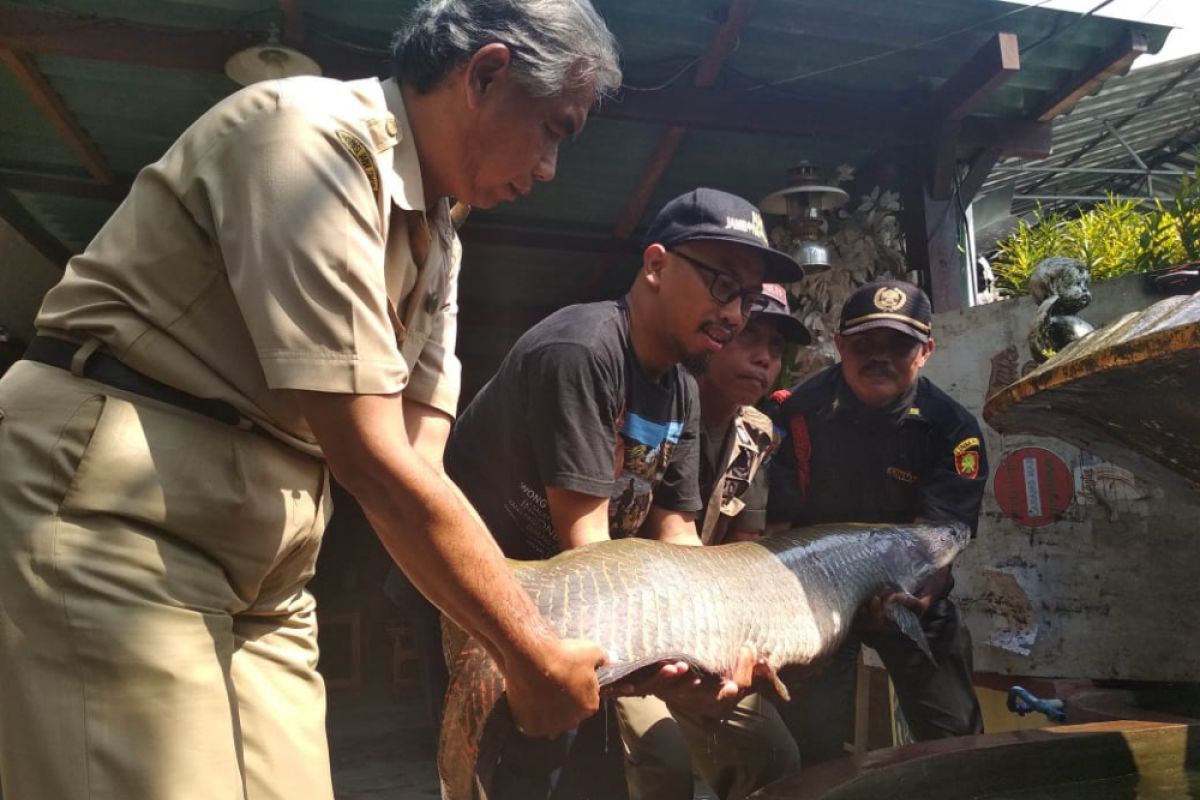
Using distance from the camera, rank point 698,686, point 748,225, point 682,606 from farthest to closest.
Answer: point 748,225, point 682,606, point 698,686

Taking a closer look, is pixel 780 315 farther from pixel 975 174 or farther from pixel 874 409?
pixel 975 174

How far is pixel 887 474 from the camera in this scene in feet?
12.3

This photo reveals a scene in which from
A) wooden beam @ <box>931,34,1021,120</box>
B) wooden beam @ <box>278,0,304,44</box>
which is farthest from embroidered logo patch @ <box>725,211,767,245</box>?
wooden beam @ <box>931,34,1021,120</box>

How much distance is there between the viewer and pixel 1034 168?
8008 millimetres

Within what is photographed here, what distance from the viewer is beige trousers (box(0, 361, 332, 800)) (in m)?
1.27

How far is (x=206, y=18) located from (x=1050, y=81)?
4300mm

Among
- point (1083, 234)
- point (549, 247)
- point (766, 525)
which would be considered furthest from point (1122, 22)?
point (549, 247)

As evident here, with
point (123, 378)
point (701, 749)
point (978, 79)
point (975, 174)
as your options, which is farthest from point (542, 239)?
point (123, 378)

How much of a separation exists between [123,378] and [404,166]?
0.54 m

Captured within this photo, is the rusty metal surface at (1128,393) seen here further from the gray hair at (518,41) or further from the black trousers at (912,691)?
the black trousers at (912,691)

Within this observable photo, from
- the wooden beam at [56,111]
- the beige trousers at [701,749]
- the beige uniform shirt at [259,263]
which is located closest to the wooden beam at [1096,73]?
the beige trousers at [701,749]

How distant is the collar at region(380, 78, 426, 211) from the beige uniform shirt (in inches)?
0.6

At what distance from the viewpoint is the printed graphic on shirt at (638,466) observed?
2.56 meters

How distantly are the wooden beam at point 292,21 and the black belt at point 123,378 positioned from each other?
2989mm
